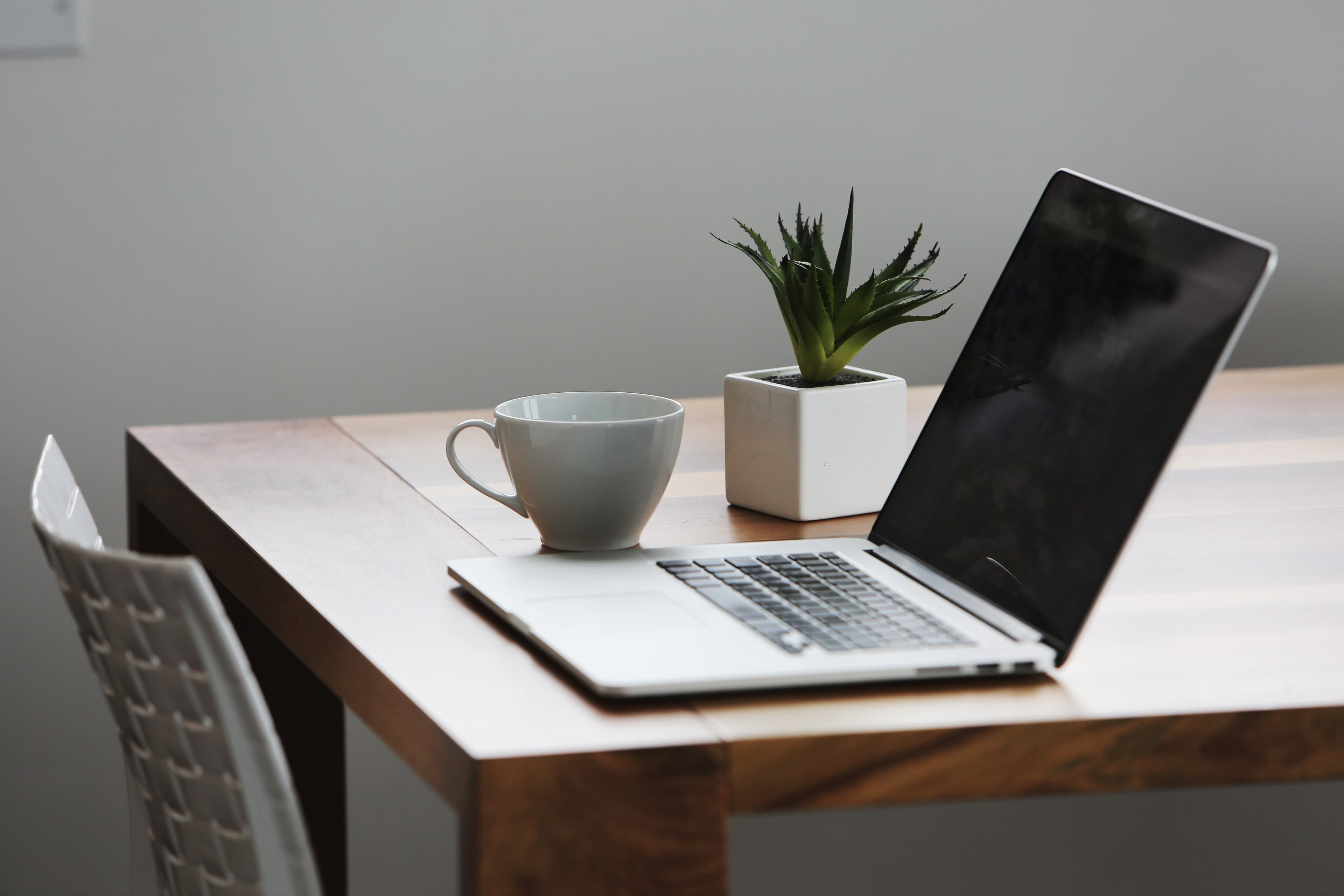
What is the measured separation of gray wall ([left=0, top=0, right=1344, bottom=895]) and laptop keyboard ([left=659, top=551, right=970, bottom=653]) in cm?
122

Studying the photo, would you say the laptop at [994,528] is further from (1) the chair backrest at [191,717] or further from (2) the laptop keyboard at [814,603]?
(1) the chair backrest at [191,717]

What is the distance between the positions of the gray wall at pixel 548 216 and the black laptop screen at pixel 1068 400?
1212mm

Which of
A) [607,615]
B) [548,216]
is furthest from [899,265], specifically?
[548,216]

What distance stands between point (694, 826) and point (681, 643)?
110mm

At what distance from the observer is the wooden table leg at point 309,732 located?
4.26ft

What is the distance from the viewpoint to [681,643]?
0.68 meters

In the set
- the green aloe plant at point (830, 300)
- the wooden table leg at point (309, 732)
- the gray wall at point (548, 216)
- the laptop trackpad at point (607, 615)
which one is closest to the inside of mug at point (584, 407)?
the green aloe plant at point (830, 300)

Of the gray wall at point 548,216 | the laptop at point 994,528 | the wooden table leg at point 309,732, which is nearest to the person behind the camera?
the laptop at point 994,528

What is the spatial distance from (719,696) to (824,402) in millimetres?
364

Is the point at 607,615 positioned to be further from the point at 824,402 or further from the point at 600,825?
the point at 824,402

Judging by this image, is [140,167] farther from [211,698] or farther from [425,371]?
[211,698]

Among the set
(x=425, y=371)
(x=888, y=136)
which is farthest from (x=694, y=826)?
(x=888, y=136)

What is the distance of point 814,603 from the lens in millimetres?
751

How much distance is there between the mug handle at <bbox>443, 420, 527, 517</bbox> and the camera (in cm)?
95
